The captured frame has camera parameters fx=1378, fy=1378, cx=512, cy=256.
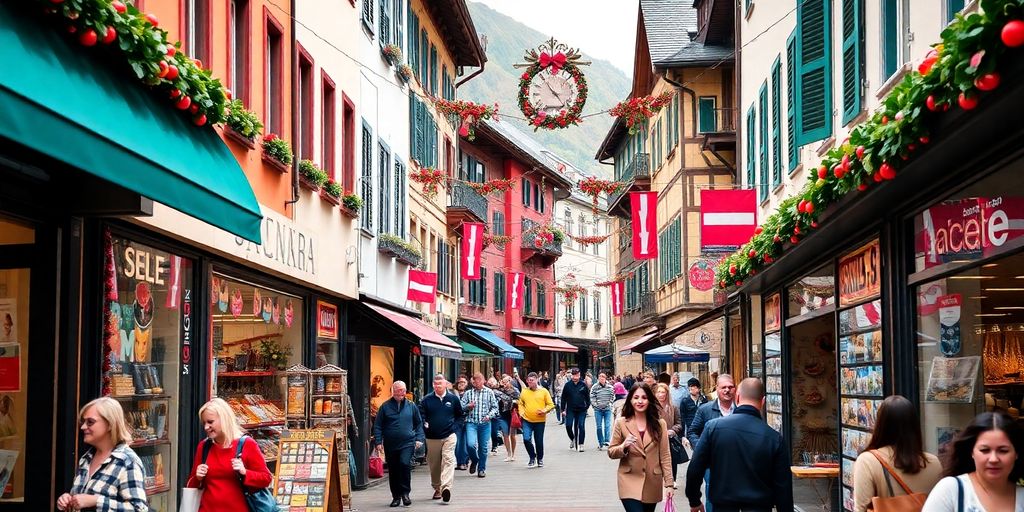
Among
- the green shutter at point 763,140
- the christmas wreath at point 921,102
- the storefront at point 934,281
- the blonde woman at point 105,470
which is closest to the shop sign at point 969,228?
the storefront at point 934,281

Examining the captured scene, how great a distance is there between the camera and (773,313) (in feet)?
63.0

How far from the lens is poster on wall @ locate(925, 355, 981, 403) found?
10.5m

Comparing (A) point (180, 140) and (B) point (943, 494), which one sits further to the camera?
(A) point (180, 140)

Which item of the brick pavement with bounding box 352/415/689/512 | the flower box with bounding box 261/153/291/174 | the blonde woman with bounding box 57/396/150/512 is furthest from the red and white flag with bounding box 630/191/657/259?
the blonde woman with bounding box 57/396/150/512

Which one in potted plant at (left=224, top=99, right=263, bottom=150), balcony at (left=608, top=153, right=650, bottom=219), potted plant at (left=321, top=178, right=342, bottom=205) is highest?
balcony at (left=608, top=153, right=650, bottom=219)

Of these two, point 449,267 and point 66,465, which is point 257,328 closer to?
point 66,465

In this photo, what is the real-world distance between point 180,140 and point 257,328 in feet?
25.0

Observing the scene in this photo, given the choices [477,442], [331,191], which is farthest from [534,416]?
[331,191]

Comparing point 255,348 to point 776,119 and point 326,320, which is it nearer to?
point 326,320

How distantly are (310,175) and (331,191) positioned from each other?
1.56 meters

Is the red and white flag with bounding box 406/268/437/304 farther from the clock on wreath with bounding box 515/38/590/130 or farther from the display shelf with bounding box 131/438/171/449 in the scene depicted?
the display shelf with bounding box 131/438/171/449

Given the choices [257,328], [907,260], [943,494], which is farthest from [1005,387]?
[257,328]

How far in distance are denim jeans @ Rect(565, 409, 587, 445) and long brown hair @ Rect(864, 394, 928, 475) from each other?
79.1 feet

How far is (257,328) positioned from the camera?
55.6 ft
